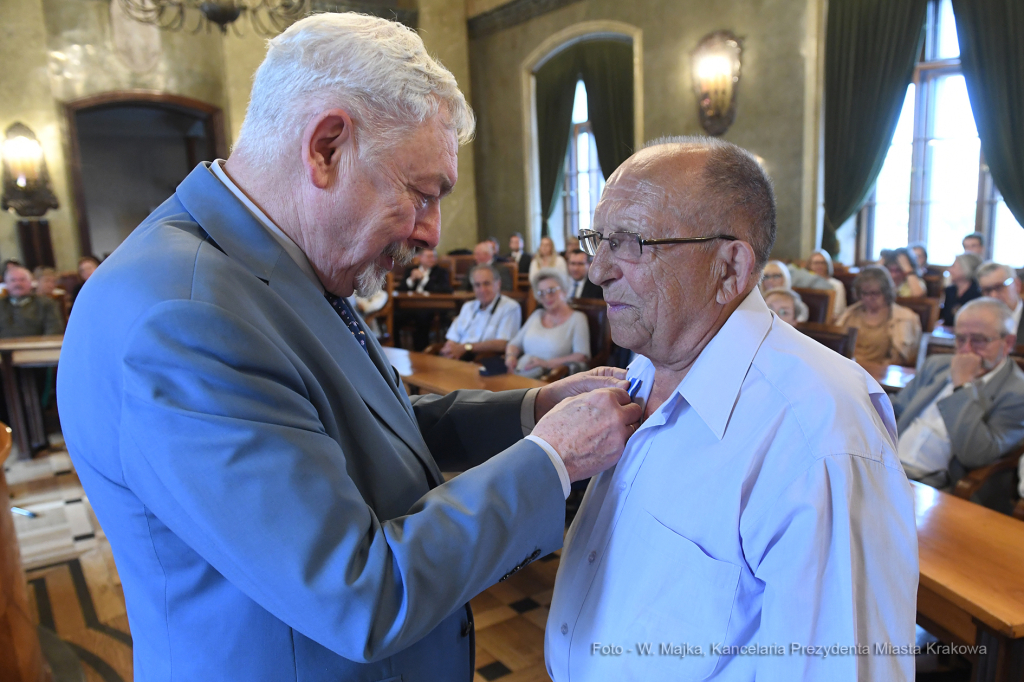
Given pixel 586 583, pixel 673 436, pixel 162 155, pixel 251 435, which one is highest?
pixel 162 155

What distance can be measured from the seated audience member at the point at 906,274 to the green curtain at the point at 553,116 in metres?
5.87

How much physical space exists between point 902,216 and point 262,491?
8455mm

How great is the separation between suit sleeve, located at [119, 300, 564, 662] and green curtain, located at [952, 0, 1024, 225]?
303 inches

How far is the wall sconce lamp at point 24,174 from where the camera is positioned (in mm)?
9055

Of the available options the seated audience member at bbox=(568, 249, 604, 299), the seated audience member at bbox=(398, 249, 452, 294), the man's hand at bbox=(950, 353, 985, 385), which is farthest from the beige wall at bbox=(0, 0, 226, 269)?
the man's hand at bbox=(950, 353, 985, 385)

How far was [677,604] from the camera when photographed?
1.02 metres

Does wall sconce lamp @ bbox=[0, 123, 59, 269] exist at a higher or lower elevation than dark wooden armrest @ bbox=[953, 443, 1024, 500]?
higher

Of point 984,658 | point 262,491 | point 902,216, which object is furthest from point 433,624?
point 902,216

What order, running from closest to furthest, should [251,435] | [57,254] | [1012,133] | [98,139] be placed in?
[251,435] < [1012,133] < [57,254] < [98,139]

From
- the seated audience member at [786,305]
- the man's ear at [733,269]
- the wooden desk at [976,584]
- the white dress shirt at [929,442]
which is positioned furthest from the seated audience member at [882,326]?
the man's ear at [733,269]

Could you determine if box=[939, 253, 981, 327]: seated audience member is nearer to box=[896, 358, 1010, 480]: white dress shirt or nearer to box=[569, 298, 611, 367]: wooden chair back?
box=[569, 298, 611, 367]: wooden chair back

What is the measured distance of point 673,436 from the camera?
3.60ft

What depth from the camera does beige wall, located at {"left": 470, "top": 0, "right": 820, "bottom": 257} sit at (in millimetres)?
7367

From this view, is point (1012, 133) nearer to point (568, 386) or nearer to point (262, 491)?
point (568, 386)
